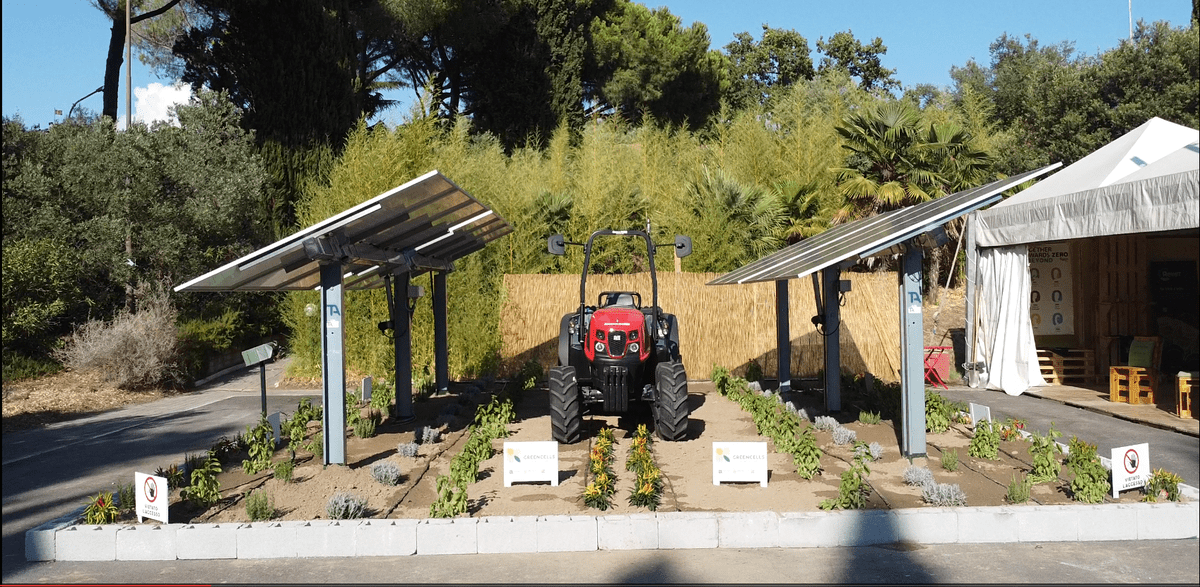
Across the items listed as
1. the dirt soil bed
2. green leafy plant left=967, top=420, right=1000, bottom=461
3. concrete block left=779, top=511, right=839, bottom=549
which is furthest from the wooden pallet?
concrete block left=779, top=511, right=839, bottom=549

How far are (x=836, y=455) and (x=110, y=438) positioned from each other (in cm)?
903

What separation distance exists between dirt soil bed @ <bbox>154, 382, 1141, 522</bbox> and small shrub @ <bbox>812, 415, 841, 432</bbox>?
0.11m


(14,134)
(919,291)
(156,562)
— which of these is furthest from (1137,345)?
(14,134)

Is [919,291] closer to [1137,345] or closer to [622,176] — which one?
[1137,345]

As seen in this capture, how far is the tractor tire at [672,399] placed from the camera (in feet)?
32.7

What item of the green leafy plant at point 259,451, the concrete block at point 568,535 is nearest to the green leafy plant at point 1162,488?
the concrete block at point 568,535

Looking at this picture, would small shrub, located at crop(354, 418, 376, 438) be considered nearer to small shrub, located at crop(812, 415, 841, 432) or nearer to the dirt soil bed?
the dirt soil bed

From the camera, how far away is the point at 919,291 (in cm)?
885

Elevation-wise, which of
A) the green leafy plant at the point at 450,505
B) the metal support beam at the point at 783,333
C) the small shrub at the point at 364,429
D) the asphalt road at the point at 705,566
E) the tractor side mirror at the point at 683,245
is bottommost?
the asphalt road at the point at 705,566

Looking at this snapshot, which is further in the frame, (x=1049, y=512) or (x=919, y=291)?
(x=919, y=291)

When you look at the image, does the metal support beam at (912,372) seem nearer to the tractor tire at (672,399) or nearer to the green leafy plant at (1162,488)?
the green leafy plant at (1162,488)

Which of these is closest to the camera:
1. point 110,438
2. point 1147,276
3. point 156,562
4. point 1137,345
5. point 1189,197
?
point 156,562

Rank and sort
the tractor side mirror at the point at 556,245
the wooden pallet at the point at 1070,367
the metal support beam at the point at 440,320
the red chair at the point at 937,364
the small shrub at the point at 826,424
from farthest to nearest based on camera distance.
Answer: the red chair at the point at 937,364 < the wooden pallet at the point at 1070,367 < the metal support beam at the point at 440,320 < the small shrub at the point at 826,424 < the tractor side mirror at the point at 556,245

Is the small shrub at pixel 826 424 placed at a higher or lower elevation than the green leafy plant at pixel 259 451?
lower
